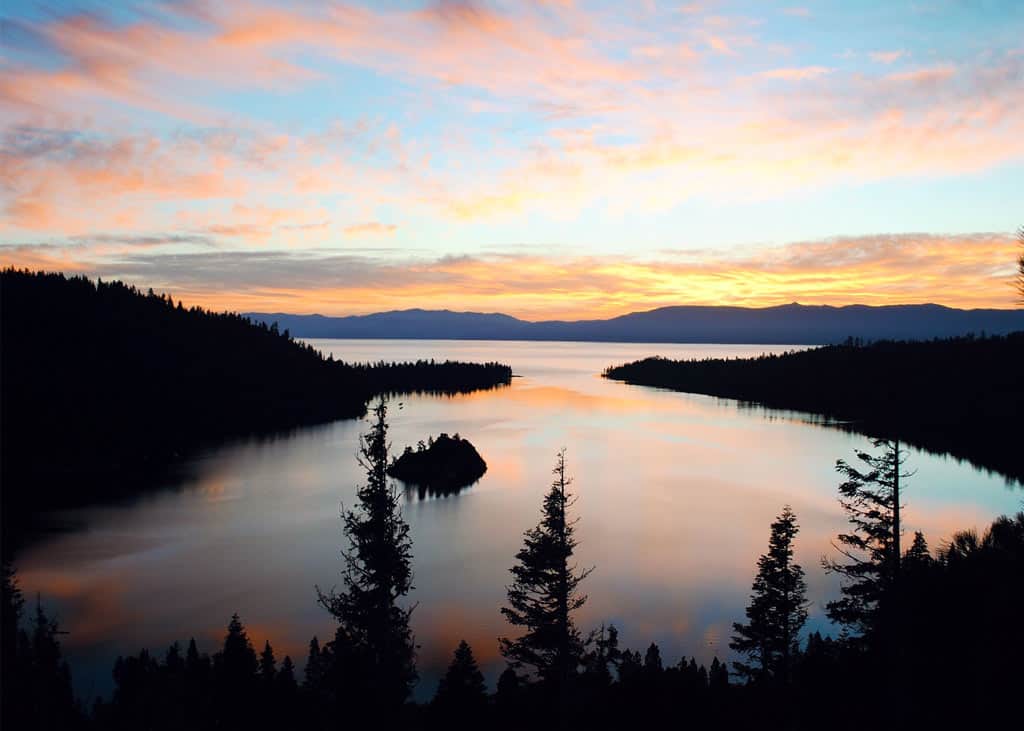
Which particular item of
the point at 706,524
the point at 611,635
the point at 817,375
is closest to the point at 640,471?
the point at 706,524

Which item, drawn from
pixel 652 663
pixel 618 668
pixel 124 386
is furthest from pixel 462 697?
pixel 124 386

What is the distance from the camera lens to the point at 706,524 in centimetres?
4966

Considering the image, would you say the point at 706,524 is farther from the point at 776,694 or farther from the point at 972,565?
the point at 972,565

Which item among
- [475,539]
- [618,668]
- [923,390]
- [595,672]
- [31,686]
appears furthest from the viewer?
[923,390]

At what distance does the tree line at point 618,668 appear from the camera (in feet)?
31.2

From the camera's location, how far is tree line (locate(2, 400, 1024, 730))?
952 centimetres

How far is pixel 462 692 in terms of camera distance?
19.0 meters

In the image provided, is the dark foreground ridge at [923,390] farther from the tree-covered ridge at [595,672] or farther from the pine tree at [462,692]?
the pine tree at [462,692]

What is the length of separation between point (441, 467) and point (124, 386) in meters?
72.7

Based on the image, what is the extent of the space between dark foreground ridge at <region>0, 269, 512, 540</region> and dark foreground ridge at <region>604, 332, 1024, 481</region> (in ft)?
253

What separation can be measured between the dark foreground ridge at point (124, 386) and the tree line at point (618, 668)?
3912 centimetres

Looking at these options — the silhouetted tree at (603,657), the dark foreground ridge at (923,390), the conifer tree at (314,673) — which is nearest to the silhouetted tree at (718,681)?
the silhouetted tree at (603,657)

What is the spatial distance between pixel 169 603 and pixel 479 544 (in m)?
17.9

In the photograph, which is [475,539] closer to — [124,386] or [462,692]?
[462,692]
